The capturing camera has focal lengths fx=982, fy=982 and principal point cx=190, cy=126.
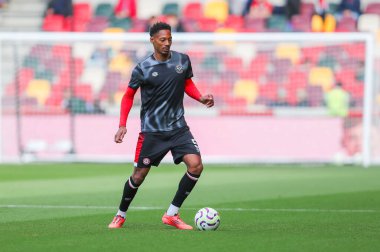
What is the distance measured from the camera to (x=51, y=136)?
21906 mm

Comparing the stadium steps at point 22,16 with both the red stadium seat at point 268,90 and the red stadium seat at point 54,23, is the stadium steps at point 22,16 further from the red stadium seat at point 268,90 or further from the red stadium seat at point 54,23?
the red stadium seat at point 268,90

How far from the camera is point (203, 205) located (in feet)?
41.5

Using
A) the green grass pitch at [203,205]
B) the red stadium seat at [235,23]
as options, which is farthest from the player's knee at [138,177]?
the red stadium seat at [235,23]

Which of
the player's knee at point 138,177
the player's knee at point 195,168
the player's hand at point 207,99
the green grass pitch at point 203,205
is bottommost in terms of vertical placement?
the green grass pitch at point 203,205

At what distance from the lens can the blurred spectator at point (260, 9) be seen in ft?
86.3

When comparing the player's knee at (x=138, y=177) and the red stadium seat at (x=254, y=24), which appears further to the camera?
the red stadium seat at (x=254, y=24)

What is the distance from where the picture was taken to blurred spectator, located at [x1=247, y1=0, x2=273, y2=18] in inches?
1035

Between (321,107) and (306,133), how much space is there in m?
0.71

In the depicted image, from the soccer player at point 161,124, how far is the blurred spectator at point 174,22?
612 inches

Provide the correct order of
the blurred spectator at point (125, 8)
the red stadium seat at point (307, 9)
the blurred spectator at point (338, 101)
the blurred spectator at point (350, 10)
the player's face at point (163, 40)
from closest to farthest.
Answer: the player's face at point (163, 40), the blurred spectator at point (338, 101), the blurred spectator at point (350, 10), the red stadium seat at point (307, 9), the blurred spectator at point (125, 8)

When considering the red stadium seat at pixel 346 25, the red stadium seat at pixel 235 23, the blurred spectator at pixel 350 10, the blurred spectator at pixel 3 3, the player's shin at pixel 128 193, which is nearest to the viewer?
the player's shin at pixel 128 193

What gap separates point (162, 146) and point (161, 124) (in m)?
0.22

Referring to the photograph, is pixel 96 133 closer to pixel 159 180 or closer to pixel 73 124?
pixel 73 124

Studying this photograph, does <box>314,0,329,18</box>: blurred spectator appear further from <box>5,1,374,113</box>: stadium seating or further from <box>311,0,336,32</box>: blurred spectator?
<box>5,1,374,113</box>: stadium seating
